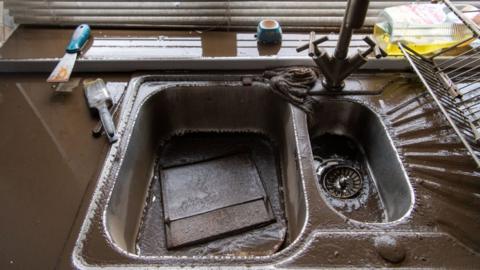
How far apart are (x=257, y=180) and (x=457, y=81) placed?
70 cm

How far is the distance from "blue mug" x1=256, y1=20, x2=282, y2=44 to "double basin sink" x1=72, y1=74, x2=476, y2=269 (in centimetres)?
19

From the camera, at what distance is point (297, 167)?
93 cm

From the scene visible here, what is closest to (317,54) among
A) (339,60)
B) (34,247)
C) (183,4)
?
(339,60)

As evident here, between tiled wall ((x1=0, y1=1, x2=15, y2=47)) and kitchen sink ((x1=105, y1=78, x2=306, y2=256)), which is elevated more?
tiled wall ((x1=0, y1=1, x2=15, y2=47))

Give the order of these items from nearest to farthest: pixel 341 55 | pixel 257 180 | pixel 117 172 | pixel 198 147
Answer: pixel 117 172 < pixel 341 55 < pixel 257 180 < pixel 198 147

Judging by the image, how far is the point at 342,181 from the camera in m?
1.07

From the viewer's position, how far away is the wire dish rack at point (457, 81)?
0.89 meters

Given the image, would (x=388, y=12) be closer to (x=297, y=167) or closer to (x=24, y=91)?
(x=297, y=167)

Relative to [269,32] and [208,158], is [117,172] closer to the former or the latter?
[208,158]

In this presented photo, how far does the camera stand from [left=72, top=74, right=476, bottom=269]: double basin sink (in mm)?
723

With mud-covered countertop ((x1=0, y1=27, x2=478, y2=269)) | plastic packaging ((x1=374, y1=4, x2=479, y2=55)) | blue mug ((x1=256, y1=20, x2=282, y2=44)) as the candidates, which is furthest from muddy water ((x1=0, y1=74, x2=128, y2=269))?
plastic packaging ((x1=374, y1=4, x2=479, y2=55))

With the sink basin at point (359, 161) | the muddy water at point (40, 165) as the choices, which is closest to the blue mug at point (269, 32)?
the sink basin at point (359, 161)

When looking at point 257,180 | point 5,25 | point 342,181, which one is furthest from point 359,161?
point 5,25

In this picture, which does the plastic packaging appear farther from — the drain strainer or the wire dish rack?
the drain strainer
